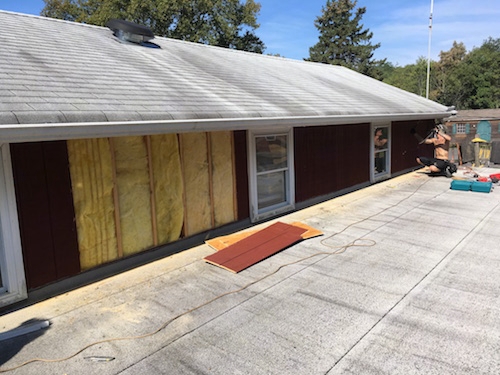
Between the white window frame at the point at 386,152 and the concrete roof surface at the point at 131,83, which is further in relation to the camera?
the white window frame at the point at 386,152

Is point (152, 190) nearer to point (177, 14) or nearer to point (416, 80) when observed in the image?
point (177, 14)

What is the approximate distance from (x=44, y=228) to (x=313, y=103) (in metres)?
6.09

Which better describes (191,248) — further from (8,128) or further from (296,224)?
(8,128)

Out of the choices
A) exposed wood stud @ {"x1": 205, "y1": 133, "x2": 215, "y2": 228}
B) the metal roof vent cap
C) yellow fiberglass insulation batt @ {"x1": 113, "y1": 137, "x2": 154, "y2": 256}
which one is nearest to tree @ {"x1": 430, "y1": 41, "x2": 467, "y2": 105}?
the metal roof vent cap

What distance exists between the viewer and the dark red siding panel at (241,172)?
7172 mm

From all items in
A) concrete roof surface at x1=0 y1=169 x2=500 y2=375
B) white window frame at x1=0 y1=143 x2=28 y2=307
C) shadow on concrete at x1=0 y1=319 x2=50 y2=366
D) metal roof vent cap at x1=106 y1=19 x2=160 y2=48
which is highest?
metal roof vent cap at x1=106 y1=19 x2=160 y2=48

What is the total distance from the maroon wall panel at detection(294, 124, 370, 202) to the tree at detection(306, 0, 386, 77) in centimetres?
3733

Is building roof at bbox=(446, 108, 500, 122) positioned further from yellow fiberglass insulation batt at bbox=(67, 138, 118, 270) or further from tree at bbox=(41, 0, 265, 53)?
yellow fiberglass insulation batt at bbox=(67, 138, 118, 270)

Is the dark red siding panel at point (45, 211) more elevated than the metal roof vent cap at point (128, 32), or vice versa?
the metal roof vent cap at point (128, 32)

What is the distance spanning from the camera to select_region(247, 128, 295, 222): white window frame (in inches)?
295

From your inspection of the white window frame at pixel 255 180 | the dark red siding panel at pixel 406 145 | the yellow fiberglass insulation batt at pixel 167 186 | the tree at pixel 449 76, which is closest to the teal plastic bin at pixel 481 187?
the dark red siding panel at pixel 406 145

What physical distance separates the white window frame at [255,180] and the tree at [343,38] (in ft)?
133

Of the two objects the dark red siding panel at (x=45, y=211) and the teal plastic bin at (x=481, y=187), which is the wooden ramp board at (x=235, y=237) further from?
the teal plastic bin at (x=481, y=187)

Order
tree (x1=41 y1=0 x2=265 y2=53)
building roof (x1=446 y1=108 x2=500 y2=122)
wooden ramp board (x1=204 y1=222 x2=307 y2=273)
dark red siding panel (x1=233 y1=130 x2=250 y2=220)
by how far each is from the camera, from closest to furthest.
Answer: wooden ramp board (x1=204 y1=222 x2=307 y2=273)
dark red siding panel (x1=233 y1=130 x2=250 y2=220)
tree (x1=41 y1=0 x2=265 y2=53)
building roof (x1=446 y1=108 x2=500 y2=122)
